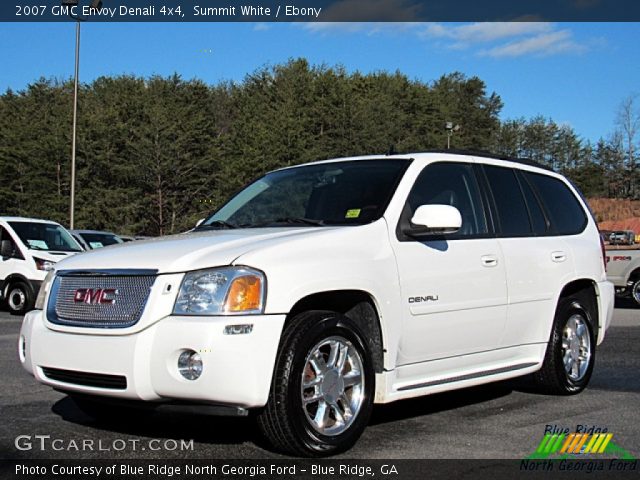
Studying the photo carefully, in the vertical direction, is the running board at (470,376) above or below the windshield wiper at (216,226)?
below

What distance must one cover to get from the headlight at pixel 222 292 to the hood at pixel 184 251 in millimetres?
71

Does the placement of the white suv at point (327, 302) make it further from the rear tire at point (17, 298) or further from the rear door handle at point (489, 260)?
the rear tire at point (17, 298)

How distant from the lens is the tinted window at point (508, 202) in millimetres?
6162

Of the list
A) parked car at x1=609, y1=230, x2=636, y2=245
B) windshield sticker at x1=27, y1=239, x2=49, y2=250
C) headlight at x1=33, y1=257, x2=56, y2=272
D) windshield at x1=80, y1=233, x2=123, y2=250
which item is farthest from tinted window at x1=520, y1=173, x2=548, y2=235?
parked car at x1=609, y1=230, x2=636, y2=245

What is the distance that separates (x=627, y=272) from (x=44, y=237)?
11802 mm

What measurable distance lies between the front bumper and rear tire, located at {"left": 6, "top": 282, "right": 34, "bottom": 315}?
10807 mm

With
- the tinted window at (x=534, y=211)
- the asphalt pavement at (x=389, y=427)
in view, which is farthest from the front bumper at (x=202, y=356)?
the tinted window at (x=534, y=211)

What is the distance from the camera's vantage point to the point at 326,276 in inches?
181

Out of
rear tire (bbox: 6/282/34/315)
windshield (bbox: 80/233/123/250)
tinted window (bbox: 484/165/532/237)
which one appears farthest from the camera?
windshield (bbox: 80/233/123/250)

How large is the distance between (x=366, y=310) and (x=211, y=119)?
61.2 m

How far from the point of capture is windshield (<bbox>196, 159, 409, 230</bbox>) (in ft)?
17.7

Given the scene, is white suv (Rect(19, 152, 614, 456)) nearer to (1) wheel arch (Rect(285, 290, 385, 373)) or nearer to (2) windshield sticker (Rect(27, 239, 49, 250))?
(1) wheel arch (Rect(285, 290, 385, 373))

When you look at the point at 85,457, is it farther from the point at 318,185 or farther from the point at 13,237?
the point at 13,237

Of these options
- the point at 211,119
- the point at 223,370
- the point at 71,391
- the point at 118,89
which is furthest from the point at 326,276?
the point at 118,89
